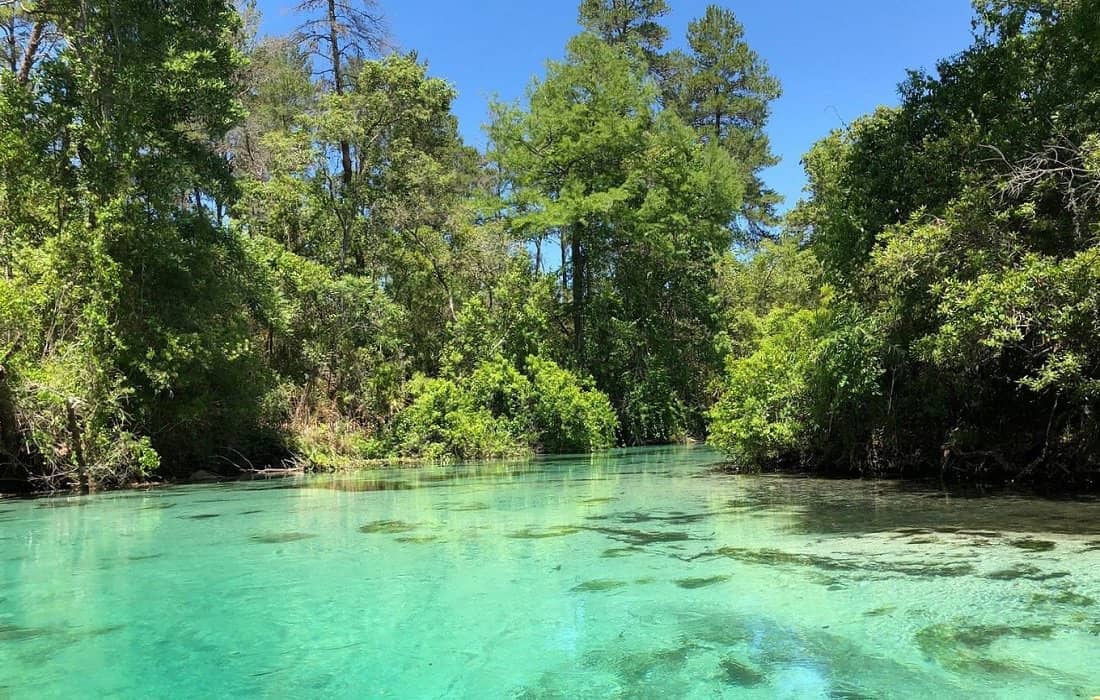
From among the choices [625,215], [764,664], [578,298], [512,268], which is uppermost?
[625,215]

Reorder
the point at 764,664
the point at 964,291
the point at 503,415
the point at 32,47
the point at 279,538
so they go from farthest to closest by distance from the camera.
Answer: the point at 503,415 < the point at 32,47 < the point at 964,291 < the point at 279,538 < the point at 764,664

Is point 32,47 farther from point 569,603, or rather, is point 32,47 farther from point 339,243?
point 569,603

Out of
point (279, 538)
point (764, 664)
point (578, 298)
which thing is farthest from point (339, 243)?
point (764, 664)

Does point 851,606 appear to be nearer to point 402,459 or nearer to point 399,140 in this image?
point 402,459

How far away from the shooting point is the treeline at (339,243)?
13.0 meters

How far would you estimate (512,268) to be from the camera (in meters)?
24.9

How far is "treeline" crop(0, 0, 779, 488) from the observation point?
1304cm

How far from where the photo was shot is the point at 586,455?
2023 centimetres

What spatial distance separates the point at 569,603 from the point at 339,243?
2025 centimetres

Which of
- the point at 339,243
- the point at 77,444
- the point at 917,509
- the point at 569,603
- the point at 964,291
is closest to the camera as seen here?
the point at 569,603

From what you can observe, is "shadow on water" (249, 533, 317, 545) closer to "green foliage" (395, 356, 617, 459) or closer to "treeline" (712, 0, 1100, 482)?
"treeline" (712, 0, 1100, 482)

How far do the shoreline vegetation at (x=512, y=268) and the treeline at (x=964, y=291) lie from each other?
0.16ft

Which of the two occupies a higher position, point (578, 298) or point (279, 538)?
point (578, 298)

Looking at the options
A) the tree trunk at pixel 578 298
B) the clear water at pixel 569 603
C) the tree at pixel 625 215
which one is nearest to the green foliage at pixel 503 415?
the tree trunk at pixel 578 298
